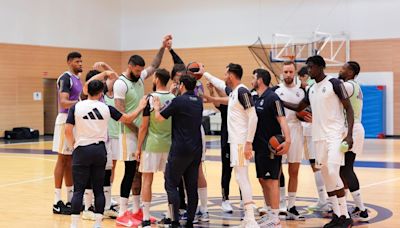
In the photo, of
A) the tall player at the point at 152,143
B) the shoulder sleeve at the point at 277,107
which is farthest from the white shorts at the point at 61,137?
the shoulder sleeve at the point at 277,107

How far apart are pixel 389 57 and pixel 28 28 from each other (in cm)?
1449

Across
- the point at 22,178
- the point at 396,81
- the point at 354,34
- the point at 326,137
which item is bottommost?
the point at 22,178

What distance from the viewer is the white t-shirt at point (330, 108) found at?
7793 mm

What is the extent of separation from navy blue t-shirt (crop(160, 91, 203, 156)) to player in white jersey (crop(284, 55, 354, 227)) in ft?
4.96

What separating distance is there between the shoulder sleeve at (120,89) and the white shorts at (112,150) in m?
1.00

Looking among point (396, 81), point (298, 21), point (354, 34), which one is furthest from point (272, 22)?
point (396, 81)

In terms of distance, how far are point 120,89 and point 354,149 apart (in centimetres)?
325

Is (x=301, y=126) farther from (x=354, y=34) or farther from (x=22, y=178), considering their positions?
(x=354, y=34)

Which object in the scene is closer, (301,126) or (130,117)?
(130,117)

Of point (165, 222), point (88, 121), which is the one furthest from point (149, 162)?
point (88, 121)

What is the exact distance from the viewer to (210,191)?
11148mm

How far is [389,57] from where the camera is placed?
24.5 meters

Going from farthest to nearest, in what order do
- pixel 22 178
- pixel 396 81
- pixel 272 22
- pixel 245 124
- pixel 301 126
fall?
pixel 272 22, pixel 396 81, pixel 22 178, pixel 301 126, pixel 245 124

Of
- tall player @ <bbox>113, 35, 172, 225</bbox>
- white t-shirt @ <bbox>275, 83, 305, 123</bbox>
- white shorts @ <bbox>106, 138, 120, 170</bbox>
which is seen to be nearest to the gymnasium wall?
white shorts @ <bbox>106, 138, 120, 170</bbox>
